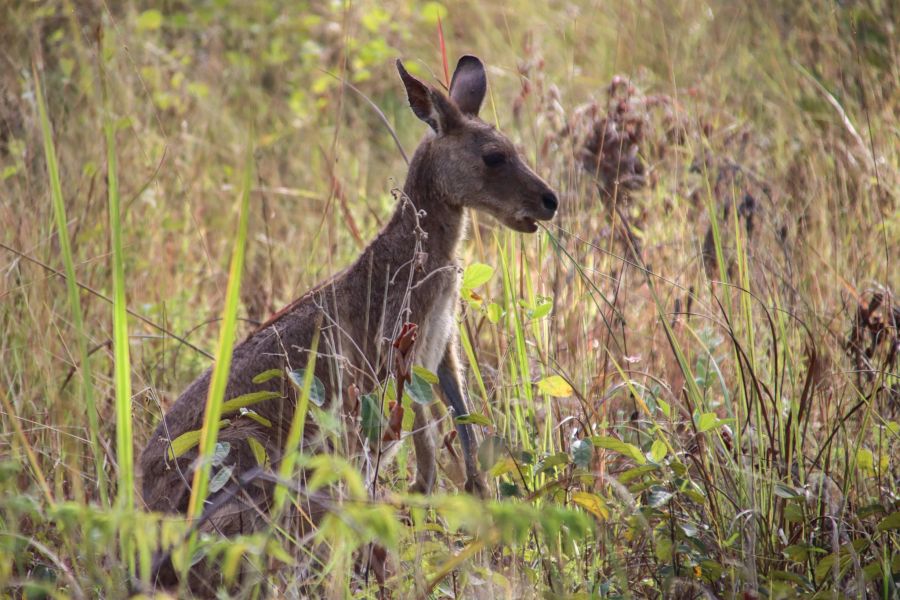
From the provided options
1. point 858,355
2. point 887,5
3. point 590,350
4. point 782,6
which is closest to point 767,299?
point 858,355

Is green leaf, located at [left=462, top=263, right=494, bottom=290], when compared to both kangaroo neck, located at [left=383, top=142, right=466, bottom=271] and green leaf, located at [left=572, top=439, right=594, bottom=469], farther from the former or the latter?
kangaroo neck, located at [left=383, top=142, right=466, bottom=271]

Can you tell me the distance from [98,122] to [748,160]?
341 cm

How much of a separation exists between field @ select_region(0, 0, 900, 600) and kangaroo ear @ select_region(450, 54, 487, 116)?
0.26 m

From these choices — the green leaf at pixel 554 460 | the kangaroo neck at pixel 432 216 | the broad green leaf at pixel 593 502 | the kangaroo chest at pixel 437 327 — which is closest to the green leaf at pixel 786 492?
the broad green leaf at pixel 593 502

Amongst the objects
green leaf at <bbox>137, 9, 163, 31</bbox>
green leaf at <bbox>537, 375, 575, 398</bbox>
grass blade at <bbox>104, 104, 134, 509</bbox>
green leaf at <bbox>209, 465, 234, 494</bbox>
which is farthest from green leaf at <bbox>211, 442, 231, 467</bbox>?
green leaf at <bbox>137, 9, 163, 31</bbox>

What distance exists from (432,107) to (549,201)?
0.58m

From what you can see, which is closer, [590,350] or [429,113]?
[590,350]

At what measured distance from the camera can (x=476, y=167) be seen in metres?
3.93

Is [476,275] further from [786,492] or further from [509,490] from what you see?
[786,492]

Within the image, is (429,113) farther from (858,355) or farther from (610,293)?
(858,355)

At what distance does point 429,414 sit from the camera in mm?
3873

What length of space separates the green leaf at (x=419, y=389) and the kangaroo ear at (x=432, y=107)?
4.83 ft

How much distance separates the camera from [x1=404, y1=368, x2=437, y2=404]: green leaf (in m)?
2.65

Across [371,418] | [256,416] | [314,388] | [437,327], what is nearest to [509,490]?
[371,418]
